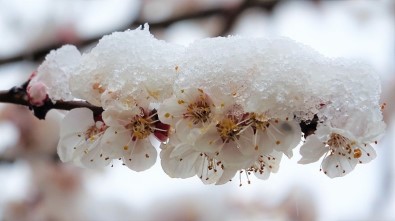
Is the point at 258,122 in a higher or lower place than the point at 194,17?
lower

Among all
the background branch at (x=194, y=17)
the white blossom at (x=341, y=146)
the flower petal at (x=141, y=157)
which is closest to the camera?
the white blossom at (x=341, y=146)

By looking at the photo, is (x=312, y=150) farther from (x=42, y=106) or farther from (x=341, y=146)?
(x=42, y=106)

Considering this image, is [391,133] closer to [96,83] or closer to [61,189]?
[61,189]

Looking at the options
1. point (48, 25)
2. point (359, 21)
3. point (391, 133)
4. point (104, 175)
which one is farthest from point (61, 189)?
point (359, 21)

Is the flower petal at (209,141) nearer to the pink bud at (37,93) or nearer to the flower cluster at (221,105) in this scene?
the flower cluster at (221,105)

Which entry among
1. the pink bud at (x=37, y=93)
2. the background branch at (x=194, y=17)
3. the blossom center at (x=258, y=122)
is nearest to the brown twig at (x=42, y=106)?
the pink bud at (x=37, y=93)

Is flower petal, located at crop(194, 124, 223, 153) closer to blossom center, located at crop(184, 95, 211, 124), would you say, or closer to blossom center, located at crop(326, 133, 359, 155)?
blossom center, located at crop(184, 95, 211, 124)

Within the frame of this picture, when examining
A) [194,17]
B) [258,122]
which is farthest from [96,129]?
[194,17]

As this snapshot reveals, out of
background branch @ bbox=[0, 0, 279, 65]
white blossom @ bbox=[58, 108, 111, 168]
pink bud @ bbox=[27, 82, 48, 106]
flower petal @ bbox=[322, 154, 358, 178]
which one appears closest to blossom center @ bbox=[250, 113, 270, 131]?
flower petal @ bbox=[322, 154, 358, 178]

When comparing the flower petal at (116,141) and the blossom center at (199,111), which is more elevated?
the blossom center at (199,111)
